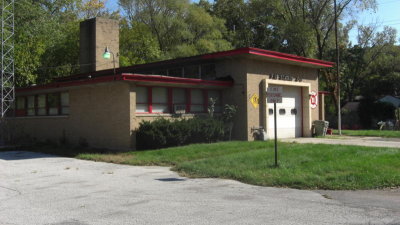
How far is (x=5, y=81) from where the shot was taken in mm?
23391

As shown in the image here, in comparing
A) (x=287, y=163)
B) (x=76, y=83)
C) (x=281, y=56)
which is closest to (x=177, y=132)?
(x=76, y=83)

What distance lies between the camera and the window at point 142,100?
17.7 metres

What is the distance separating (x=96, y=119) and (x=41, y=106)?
Result: 19.5 ft

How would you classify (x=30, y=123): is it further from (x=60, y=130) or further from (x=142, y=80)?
(x=142, y=80)

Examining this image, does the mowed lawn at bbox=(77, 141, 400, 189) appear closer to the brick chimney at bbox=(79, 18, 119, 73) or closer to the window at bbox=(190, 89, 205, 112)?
the window at bbox=(190, 89, 205, 112)

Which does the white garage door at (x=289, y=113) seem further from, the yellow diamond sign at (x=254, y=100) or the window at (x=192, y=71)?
the window at (x=192, y=71)

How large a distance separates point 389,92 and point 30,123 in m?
44.7

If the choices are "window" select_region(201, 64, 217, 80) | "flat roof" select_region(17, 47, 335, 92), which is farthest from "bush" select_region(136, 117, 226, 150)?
"window" select_region(201, 64, 217, 80)

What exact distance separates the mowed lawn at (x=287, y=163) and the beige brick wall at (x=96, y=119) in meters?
1.79

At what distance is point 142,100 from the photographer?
17.9 meters

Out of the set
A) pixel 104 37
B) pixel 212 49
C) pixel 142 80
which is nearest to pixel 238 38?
pixel 212 49

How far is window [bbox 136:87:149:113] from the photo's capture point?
1769cm

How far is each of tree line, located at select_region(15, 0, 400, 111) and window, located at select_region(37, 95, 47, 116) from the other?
3375 mm

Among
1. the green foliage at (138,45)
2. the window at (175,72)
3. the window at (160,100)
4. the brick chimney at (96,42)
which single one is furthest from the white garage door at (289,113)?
the green foliage at (138,45)
